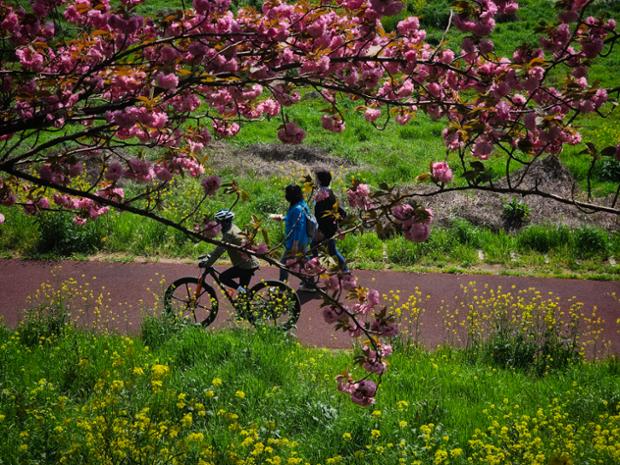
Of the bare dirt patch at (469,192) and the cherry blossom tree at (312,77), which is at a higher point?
the cherry blossom tree at (312,77)

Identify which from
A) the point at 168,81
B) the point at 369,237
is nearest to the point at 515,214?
the point at 369,237

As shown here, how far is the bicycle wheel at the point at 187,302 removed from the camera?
8.12 meters

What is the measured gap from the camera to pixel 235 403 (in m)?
6.26

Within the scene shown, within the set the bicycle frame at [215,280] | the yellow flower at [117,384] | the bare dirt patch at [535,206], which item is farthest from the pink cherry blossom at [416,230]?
the bare dirt patch at [535,206]

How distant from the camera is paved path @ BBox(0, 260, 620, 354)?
28.1ft

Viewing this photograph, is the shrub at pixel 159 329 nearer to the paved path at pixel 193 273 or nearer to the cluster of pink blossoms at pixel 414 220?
the paved path at pixel 193 273

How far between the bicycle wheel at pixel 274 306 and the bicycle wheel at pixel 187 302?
485 millimetres

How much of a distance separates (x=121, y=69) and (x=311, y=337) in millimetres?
5219

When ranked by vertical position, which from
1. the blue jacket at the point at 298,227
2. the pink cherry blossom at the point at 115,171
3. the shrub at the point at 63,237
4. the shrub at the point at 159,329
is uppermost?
the pink cherry blossom at the point at 115,171

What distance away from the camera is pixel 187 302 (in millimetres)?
8195

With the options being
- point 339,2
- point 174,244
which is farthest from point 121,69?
point 174,244

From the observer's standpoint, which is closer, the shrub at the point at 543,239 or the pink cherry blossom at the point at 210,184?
the pink cherry blossom at the point at 210,184

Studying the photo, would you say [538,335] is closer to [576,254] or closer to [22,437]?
[576,254]

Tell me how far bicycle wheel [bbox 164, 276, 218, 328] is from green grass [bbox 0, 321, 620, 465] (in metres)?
0.49
